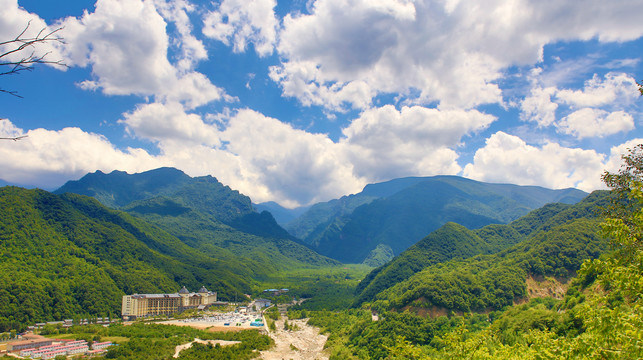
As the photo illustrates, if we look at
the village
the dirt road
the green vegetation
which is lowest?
the dirt road

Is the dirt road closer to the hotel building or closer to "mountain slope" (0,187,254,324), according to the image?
the hotel building

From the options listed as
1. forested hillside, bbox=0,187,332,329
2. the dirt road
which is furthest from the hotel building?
the dirt road

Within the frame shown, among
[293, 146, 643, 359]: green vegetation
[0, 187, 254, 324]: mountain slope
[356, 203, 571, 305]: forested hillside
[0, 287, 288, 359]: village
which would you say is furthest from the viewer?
[356, 203, 571, 305]: forested hillside

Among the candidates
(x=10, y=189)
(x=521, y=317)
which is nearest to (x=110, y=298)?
(x=10, y=189)

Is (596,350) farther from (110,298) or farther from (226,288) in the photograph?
(226,288)

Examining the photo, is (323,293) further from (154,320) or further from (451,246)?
(154,320)

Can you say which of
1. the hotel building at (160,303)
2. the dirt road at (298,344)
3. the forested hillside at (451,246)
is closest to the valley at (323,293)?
the dirt road at (298,344)

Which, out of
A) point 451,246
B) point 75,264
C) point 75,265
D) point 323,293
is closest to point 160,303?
point 75,265
